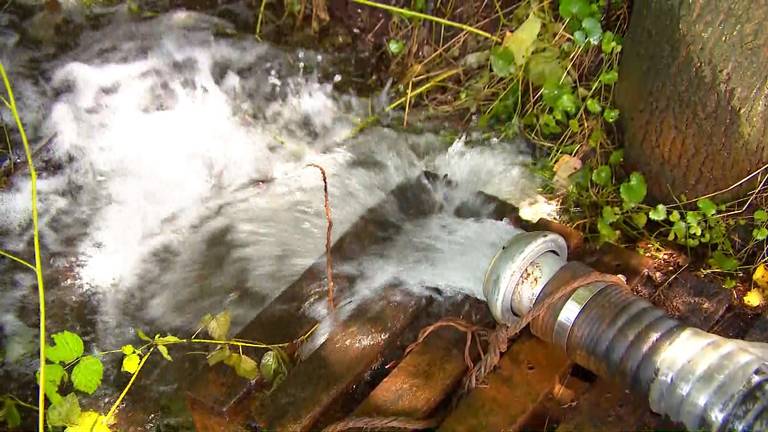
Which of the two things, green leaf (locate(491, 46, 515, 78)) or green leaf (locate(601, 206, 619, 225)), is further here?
green leaf (locate(491, 46, 515, 78))

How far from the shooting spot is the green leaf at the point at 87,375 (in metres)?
2.08

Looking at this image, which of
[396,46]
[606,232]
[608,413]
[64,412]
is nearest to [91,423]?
[64,412]

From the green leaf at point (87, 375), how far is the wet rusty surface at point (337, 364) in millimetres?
557

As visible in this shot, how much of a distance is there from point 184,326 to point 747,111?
2.00m

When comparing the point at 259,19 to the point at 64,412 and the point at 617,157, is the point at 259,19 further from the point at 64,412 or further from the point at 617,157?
the point at 64,412

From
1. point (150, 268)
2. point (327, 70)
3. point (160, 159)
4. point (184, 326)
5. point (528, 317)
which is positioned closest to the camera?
point (528, 317)

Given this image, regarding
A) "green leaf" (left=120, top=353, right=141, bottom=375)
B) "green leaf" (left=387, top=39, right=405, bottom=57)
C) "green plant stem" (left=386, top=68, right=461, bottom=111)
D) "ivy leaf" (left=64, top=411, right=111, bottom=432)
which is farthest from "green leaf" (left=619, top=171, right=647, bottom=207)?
"ivy leaf" (left=64, top=411, right=111, bottom=432)

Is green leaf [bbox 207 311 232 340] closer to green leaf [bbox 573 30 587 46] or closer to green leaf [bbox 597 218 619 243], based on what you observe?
green leaf [bbox 597 218 619 243]

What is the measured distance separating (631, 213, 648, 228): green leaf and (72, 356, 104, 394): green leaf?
183cm

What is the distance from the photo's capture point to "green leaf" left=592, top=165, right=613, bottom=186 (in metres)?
2.38

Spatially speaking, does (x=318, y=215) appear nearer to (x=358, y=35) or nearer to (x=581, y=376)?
Answer: (x=358, y=35)

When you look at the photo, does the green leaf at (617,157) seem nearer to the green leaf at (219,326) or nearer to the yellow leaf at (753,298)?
the yellow leaf at (753,298)

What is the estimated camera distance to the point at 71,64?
309 centimetres

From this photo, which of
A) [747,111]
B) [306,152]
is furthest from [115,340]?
[747,111]
